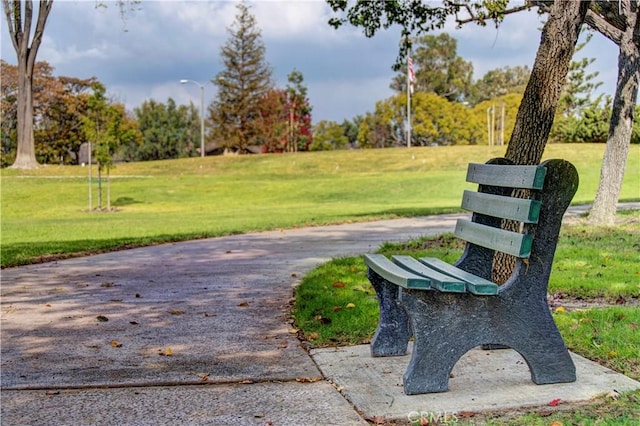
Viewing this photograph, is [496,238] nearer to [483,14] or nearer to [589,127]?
[483,14]

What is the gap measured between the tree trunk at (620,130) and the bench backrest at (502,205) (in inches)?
300

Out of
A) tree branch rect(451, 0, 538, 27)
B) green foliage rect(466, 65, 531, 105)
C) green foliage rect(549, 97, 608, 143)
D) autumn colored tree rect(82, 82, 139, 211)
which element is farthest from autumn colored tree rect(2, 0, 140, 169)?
green foliage rect(466, 65, 531, 105)

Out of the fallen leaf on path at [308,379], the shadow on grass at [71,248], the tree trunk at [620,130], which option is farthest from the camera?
the tree trunk at [620,130]

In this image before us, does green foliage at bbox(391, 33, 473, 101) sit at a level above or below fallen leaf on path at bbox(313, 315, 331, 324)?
above

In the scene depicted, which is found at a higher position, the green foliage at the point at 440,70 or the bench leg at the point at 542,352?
the green foliage at the point at 440,70

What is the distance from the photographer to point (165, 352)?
180 inches

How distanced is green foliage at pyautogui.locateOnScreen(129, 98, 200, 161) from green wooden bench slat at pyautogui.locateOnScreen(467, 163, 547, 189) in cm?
7701

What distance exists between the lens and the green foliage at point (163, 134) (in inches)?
3127

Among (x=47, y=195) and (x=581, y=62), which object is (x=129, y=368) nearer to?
(x=47, y=195)

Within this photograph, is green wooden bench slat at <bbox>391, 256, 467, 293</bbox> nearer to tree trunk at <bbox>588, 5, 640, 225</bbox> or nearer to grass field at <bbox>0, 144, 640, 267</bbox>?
tree trunk at <bbox>588, 5, 640, 225</bbox>

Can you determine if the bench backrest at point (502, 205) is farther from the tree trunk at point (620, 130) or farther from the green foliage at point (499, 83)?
the green foliage at point (499, 83)

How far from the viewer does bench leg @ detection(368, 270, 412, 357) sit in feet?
14.1

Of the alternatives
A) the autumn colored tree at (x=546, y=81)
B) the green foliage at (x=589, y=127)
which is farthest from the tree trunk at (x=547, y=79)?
the green foliage at (x=589, y=127)

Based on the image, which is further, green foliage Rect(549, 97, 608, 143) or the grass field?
green foliage Rect(549, 97, 608, 143)
